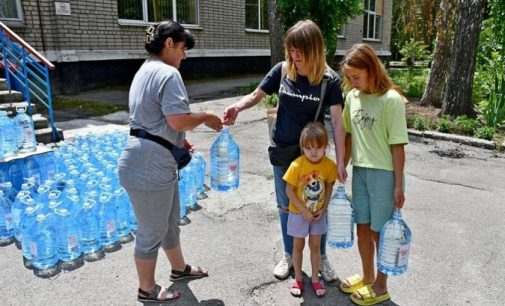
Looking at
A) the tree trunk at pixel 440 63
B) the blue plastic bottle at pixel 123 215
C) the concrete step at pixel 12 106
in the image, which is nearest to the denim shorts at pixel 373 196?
the blue plastic bottle at pixel 123 215

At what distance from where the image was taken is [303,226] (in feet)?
9.15

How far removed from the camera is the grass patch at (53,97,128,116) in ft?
29.4

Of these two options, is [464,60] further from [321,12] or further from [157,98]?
[157,98]

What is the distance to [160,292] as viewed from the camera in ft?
9.30

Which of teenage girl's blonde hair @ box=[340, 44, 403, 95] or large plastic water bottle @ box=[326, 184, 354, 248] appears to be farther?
large plastic water bottle @ box=[326, 184, 354, 248]

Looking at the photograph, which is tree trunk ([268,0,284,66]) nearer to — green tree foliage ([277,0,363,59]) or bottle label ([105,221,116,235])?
green tree foliage ([277,0,363,59])

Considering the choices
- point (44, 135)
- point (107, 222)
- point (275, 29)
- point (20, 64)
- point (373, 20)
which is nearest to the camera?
point (107, 222)

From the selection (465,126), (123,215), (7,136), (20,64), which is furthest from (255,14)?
(123,215)

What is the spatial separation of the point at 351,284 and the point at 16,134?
4268 mm

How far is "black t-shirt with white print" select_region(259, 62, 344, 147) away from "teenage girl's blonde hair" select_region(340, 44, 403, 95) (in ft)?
0.66

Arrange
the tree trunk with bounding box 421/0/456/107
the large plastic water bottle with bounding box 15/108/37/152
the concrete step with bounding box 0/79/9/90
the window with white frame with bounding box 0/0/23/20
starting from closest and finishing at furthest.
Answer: the large plastic water bottle with bounding box 15/108/37/152, the concrete step with bounding box 0/79/9/90, the window with white frame with bounding box 0/0/23/20, the tree trunk with bounding box 421/0/456/107

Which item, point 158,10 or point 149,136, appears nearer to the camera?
point 149,136

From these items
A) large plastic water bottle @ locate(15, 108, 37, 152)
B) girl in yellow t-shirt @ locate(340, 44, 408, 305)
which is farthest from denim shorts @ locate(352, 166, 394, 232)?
large plastic water bottle @ locate(15, 108, 37, 152)

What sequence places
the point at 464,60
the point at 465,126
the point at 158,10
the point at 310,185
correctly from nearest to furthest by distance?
1. the point at 310,185
2. the point at 465,126
3. the point at 464,60
4. the point at 158,10
